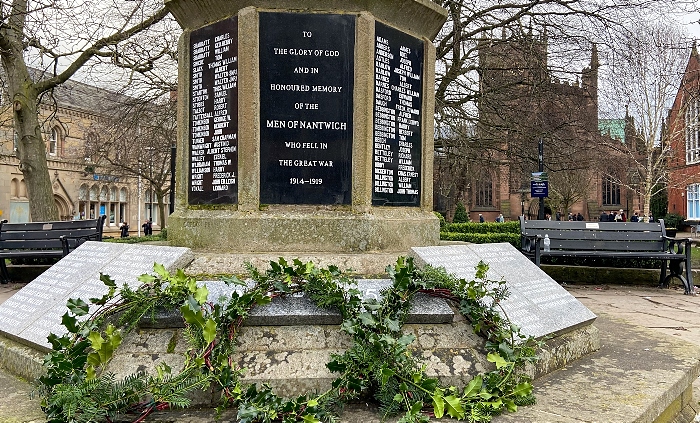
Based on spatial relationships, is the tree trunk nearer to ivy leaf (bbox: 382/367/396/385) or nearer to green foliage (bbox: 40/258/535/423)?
green foliage (bbox: 40/258/535/423)

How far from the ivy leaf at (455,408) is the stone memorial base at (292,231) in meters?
2.05

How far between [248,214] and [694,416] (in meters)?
3.67

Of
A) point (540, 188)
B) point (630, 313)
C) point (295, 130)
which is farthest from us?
point (540, 188)

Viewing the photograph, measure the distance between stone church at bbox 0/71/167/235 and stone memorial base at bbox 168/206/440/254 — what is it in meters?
31.8

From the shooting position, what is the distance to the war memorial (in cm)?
Answer: 411

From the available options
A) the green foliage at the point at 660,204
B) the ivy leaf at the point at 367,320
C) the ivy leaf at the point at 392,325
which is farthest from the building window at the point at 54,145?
the green foliage at the point at 660,204

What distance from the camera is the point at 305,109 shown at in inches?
189

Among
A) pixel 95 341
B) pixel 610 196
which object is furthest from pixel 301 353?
pixel 610 196

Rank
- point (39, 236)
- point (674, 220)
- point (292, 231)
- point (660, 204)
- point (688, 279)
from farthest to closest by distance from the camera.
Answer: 1. point (660, 204)
2. point (674, 220)
3. point (39, 236)
4. point (688, 279)
5. point (292, 231)

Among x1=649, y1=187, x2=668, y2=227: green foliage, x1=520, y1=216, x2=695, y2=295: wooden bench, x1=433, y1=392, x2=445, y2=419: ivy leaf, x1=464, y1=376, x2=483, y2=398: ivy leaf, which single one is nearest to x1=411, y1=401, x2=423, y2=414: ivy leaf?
x1=433, y1=392, x2=445, y2=419: ivy leaf

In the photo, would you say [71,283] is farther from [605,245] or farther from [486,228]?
[486,228]

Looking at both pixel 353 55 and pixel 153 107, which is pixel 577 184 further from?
pixel 353 55

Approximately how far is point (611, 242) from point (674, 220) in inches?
1280

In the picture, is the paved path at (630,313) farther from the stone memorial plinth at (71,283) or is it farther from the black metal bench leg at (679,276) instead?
the stone memorial plinth at (71,283)
